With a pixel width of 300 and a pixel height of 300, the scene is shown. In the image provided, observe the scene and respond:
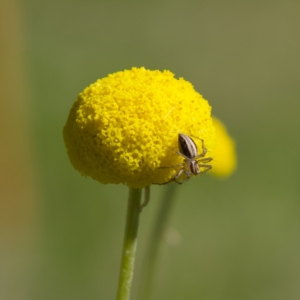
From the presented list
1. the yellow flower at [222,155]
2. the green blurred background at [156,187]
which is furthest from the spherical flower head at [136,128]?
the green blurred background at [156,187]

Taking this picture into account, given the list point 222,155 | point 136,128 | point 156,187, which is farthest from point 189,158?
point 156,187

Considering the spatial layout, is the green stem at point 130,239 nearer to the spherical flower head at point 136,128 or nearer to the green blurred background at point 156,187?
the spherical flower head at point 136,128

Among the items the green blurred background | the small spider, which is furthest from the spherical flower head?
the green blurred background

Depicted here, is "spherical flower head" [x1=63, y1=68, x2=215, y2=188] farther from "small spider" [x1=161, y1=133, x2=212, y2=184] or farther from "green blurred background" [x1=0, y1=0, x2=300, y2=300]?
"green blurred background" [x1=0, y1=0, x2=300, y2=300]

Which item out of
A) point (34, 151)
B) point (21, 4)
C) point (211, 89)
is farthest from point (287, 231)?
point (21, 4)

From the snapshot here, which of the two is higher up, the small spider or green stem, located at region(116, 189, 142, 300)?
the small spider

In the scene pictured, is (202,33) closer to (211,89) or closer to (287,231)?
(211,89)
